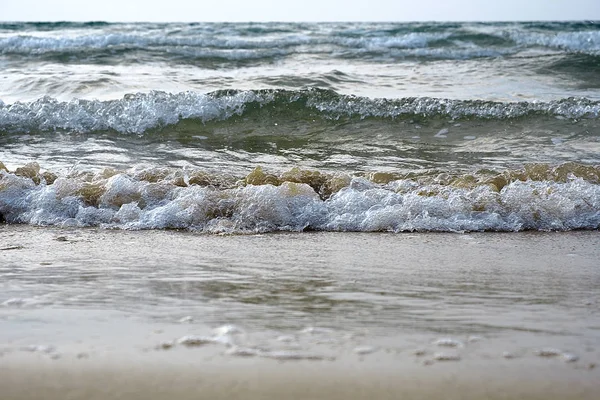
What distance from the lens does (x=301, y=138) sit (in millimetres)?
5789

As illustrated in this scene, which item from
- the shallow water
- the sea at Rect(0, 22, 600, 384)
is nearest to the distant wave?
the sea at Rect(0, 22, 600, 384)

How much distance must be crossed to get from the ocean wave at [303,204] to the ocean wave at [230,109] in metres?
2.40

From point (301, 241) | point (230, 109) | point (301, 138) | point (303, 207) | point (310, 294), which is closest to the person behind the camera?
point (310, 294)

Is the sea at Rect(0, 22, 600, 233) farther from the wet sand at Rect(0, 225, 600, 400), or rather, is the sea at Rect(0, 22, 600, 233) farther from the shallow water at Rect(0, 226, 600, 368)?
the wet sand at Rect(0, 225, 600, 400)

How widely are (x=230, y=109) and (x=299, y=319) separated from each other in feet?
15.6

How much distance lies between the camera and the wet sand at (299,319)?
1.57 m

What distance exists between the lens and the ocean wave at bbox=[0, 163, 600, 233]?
329 cm

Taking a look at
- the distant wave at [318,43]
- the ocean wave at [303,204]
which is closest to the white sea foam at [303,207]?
the ocean wave at [303,204]

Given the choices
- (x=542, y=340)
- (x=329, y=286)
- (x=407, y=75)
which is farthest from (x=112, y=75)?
(x=542, y=340)

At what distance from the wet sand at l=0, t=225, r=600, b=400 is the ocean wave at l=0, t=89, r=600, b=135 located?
10.8 ft

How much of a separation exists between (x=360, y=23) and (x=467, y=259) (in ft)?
55.8

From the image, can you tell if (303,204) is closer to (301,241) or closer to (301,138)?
(301,241)

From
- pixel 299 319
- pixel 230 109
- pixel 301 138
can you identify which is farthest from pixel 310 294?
pixel 230 109

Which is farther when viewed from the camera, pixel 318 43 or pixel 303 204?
pixel 318 43
